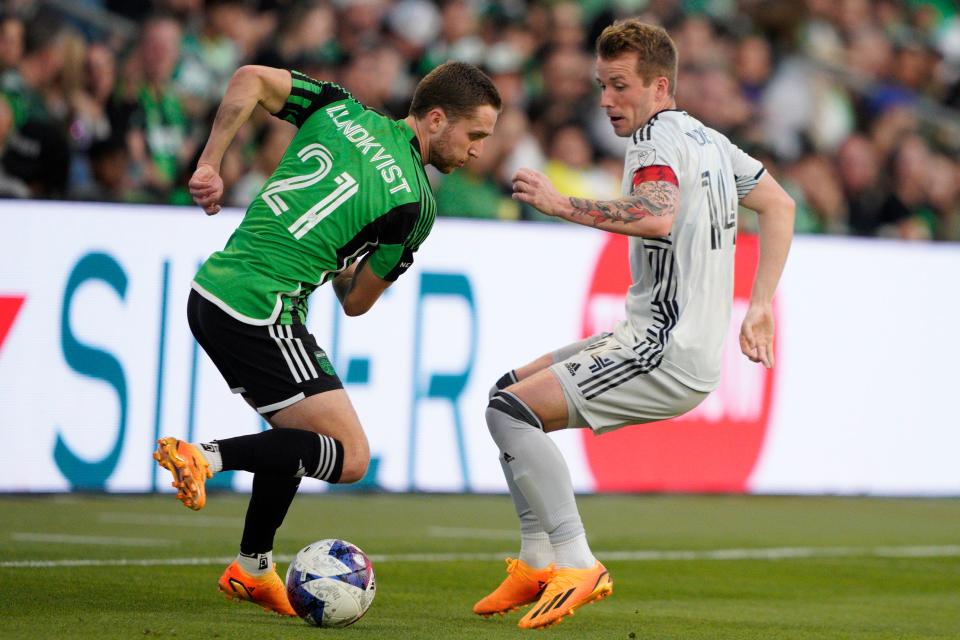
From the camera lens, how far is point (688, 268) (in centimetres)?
582

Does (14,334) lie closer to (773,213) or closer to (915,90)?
(773,213)

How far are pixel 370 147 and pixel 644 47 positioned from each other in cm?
106

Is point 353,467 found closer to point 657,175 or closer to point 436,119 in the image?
point 436,119

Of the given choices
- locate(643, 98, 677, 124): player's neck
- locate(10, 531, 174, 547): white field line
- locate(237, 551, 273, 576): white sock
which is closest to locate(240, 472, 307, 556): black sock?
locate(237, 551, 273, 576): white sock

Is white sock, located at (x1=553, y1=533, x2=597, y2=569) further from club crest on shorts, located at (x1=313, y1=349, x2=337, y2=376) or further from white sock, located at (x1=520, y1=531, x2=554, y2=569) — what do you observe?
club crest on shorts, located at (x1=313, y1=349, x2=337, y2=376)

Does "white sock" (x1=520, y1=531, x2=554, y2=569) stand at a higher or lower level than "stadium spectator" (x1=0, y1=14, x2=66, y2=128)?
lower

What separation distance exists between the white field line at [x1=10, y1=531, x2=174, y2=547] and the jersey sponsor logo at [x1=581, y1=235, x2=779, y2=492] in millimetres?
3345

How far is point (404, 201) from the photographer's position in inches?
223

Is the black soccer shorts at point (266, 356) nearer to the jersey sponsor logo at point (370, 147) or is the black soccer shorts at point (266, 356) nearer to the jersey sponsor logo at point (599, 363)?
the jersey sponsor logo at point (370, 147)

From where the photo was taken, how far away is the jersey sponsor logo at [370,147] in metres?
5.67

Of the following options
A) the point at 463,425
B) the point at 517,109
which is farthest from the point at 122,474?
the point at 517,109

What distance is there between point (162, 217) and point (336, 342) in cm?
134

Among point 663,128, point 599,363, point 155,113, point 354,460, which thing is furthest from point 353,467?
point 155,113

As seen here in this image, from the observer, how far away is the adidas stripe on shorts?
5.83m
